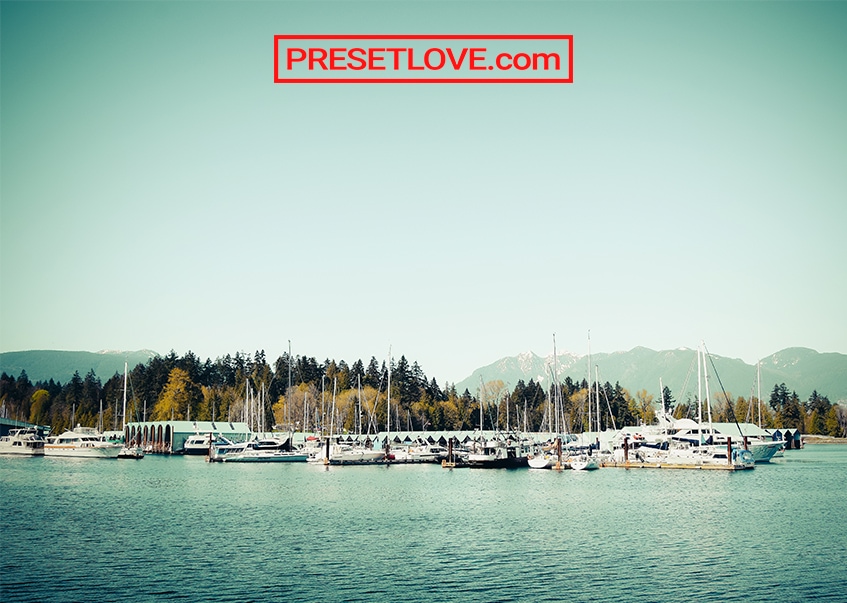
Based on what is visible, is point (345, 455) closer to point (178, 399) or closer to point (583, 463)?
point (583, 463)

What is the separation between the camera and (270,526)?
50.8m

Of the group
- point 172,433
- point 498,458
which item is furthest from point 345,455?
point 172,433

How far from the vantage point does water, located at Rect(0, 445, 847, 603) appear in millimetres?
33312

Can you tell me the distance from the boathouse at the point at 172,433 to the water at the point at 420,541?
64124mm

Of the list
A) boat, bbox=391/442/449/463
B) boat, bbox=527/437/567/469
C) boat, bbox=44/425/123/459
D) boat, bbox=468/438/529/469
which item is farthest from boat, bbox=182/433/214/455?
boat, bbox=527/437/567/469

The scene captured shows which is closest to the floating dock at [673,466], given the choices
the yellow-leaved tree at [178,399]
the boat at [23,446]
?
the boat at [23,446]

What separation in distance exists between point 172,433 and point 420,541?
11316cm

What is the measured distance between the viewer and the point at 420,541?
4522cm

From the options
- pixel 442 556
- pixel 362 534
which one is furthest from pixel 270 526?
pixel 442 556

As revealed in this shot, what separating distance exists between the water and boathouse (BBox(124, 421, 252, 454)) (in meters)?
64.1

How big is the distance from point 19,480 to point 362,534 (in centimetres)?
5143

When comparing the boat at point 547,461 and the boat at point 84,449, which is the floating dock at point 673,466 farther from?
the boat at point 84,449

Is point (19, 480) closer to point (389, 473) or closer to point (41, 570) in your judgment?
point (389, 473)

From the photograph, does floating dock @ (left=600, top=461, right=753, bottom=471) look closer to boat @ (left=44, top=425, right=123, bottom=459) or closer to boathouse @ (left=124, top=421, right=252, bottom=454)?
boathouse @ (left=124, top=421, right=252, bottom=454)
